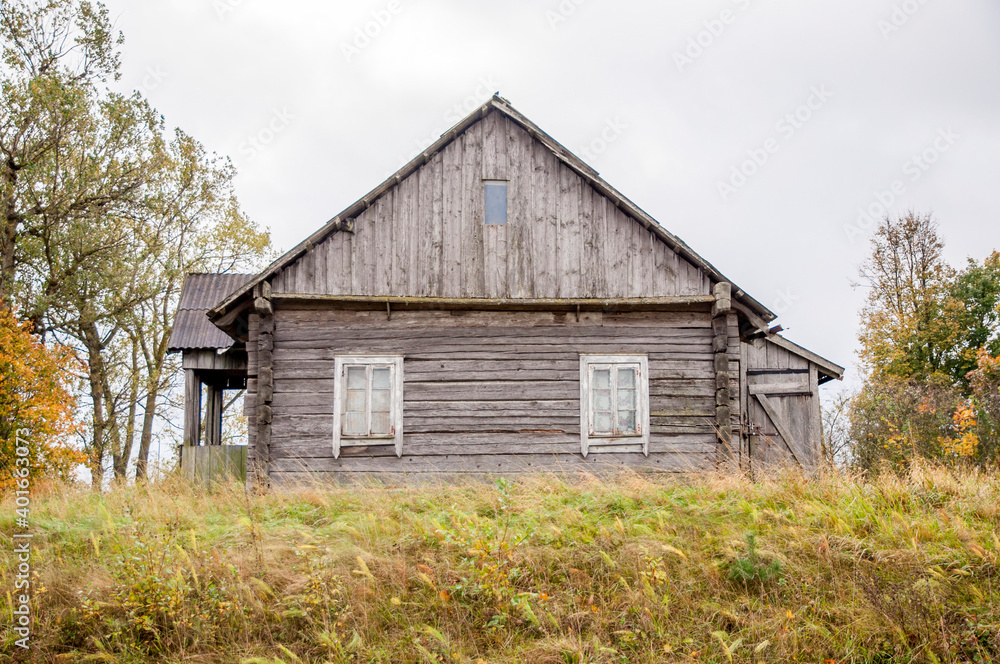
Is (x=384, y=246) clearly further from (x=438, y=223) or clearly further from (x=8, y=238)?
(x=8, y=238)

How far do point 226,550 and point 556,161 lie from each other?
27.9 feet

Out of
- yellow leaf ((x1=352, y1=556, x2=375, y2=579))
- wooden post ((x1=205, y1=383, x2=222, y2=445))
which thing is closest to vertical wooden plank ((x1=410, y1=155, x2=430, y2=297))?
yellow leaf ((x1=352, y1=556, x2=375, y2=579))

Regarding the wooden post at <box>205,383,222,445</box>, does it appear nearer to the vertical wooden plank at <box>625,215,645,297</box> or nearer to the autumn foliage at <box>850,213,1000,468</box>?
the vertical wooden plank at <box>625,215,645,297</box>

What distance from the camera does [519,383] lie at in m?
13.1

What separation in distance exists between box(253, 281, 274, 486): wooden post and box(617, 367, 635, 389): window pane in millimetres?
5706

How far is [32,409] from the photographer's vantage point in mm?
15594

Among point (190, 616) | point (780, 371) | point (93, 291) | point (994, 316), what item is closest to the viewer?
point (190, 616)

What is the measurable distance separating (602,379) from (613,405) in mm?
471

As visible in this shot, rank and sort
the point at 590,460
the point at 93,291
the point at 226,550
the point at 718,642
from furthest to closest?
the point at 93,291 → the point at 590,460 → the point at 226,550 → the point at 718,642

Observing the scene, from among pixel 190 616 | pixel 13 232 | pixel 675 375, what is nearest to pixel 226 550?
pixel 190 616

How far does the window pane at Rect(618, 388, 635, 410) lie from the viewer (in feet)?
43.0

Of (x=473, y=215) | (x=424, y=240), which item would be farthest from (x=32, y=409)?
(x=473, y=215)

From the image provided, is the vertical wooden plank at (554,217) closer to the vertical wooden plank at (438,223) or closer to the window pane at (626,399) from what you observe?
the vertical wooden plank at (438,223)

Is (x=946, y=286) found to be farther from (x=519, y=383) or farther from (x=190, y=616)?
(x=190, y=616)
